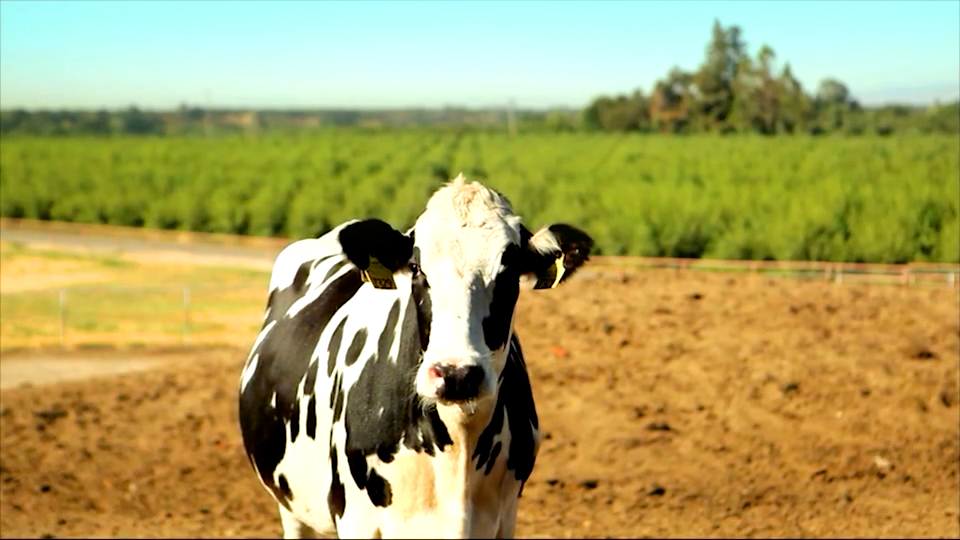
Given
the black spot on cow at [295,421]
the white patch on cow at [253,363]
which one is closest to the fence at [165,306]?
the white patch on cow at [253,363]

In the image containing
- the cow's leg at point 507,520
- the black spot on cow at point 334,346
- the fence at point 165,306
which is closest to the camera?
the cow's leg at point 507,520

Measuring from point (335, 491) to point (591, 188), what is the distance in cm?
3135

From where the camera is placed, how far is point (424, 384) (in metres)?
4.19

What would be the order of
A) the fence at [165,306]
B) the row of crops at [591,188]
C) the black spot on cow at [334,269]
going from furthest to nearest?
1. the fence at [165,306]
2. the row of crops at [591,188]
3. the black spot on cow at [334,269]

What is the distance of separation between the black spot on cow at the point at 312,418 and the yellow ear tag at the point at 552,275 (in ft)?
4.41

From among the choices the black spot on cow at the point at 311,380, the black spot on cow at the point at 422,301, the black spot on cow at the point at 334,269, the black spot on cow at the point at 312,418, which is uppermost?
the black spot on cow at the point at 422,301

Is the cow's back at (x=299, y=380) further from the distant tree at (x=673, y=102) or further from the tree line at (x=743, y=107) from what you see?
the distant tree at (x=673, y=102)

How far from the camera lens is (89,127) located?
15.5 m

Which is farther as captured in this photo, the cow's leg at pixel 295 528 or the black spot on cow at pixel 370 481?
the cow's leg at pixel 295 528

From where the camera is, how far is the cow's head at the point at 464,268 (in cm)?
420

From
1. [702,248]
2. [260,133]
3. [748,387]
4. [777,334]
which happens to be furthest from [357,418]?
[260,133]

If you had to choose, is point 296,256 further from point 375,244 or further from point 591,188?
point 591,188

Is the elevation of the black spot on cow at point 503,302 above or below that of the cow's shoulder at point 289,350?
above

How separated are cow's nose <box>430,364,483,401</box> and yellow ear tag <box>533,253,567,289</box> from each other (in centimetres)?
67
